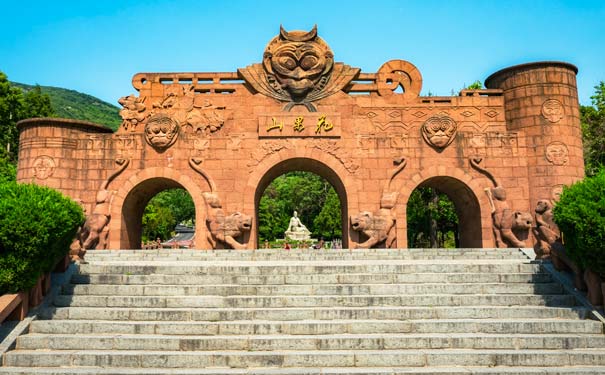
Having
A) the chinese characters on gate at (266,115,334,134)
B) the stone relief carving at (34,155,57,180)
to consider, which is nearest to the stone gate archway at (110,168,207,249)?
the stone relief carving at (34,155,57,180)

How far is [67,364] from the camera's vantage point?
20.9 ft

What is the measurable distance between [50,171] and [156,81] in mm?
4558

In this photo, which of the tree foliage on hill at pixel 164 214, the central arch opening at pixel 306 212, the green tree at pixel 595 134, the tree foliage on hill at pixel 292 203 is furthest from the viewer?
the tree foliage on hill at pixel 292 203

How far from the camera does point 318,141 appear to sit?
15.4 meters

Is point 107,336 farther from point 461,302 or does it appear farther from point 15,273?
point 461,302

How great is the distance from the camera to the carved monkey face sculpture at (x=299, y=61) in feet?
51.2

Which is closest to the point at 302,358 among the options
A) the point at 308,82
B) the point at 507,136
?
the point at 308,82

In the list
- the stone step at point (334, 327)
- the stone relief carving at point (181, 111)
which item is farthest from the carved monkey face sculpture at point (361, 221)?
the stone step at point (334, 327)

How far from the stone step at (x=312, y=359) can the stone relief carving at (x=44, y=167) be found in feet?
33.2

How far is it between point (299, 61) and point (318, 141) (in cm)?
281

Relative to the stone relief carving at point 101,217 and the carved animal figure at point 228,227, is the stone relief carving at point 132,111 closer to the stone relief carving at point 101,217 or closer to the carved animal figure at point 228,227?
the stone relief carving at point 101,217

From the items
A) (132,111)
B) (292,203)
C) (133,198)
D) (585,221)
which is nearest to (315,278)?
(585,221)

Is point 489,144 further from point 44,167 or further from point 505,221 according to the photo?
point 44,167

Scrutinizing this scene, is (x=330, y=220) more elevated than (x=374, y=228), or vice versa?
(x=330, y=220)
